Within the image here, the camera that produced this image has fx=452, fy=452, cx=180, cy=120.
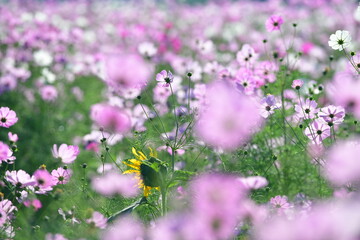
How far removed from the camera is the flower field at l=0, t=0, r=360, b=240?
59cm

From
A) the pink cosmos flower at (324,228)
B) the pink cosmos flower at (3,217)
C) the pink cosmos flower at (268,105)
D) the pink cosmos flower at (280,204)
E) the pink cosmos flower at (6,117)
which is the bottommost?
the pink cosmos flower at (324,228)

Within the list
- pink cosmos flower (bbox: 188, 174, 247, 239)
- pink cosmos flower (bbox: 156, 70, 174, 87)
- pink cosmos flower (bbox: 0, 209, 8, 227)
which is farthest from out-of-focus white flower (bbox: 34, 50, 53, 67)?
pink cosmos flower (bbox: 188, 174, 247, 239)

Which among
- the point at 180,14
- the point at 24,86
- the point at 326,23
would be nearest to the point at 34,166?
the point at 24,86

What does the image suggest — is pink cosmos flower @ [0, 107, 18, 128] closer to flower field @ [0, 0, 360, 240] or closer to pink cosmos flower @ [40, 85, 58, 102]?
flower field @ [0, 0, 360, 240]

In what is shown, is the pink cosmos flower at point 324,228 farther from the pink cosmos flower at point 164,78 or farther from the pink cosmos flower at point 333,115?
the pink cosmos flower at point 164,78

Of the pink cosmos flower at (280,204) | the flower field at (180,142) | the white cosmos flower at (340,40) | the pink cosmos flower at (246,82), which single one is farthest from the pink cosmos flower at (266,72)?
the pink cosmos flower at (280,204)

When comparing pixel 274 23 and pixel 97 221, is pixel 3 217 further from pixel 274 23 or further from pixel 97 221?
pixel 274 23

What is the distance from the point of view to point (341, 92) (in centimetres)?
79

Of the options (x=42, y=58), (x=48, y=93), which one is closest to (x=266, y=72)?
(x=48, y=93)

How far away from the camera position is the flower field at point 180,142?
1.92 ft

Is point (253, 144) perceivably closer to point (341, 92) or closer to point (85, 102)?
point (341, 92)

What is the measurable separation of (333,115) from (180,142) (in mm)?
432

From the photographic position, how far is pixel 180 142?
52.1 inches

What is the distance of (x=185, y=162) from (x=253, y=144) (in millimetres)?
268
